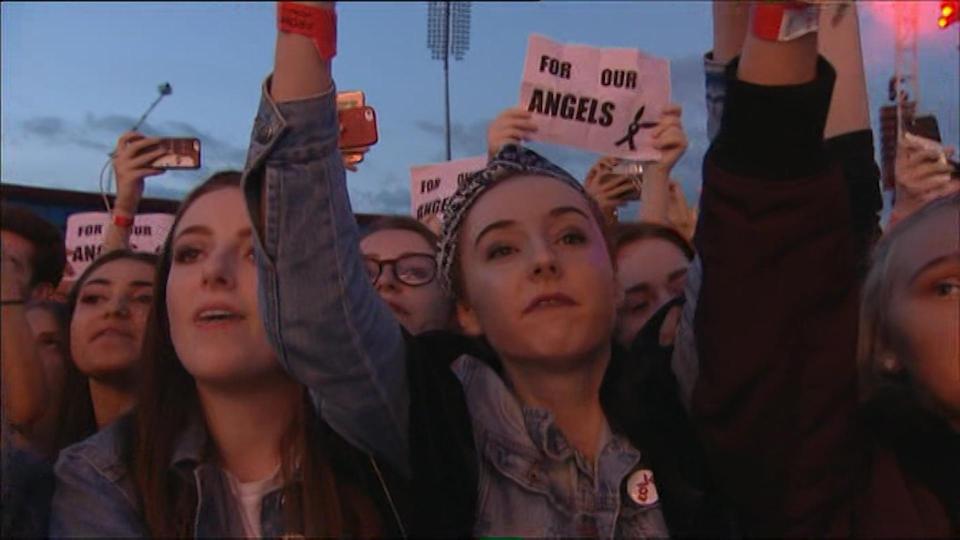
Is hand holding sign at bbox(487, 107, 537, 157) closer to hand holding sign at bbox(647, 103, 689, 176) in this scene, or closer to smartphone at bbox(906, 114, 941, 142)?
hand holding sign at bbox(647, 103, 689, 176)

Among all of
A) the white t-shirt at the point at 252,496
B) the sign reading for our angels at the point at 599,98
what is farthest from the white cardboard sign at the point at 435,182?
the white t-shirt at the point at 252,496

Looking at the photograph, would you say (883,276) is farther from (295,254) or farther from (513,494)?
(295,254)

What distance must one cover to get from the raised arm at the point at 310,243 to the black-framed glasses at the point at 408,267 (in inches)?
56.2

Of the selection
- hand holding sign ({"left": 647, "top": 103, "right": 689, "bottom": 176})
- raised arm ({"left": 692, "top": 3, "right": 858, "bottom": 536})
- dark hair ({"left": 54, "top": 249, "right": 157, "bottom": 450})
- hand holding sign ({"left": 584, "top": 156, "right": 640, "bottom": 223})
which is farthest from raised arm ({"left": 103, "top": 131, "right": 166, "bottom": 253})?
raised arm ({"left": 692, "top": 3, "right": 858, "bottom": 536})

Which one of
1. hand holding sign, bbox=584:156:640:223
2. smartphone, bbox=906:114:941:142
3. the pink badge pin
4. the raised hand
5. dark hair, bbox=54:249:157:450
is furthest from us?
hand holding sign, bbox=584:156:640:223

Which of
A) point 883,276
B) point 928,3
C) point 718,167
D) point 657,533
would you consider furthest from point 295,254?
point 928,3

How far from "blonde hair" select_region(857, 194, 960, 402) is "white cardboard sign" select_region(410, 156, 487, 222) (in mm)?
2609

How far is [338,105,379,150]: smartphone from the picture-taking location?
11.3 ft

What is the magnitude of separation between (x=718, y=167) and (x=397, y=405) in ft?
2.38

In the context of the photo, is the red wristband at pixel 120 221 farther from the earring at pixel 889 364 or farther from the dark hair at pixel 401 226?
the earring at pixel 889 364

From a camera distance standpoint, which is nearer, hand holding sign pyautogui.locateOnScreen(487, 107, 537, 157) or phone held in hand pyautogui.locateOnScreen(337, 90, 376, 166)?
phone held in hand pyautogui.locateOnScreen(337, 90, 376, 166)

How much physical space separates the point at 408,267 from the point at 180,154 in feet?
5.38

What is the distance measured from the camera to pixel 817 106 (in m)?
1.63

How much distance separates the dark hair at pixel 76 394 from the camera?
10.1 feet
